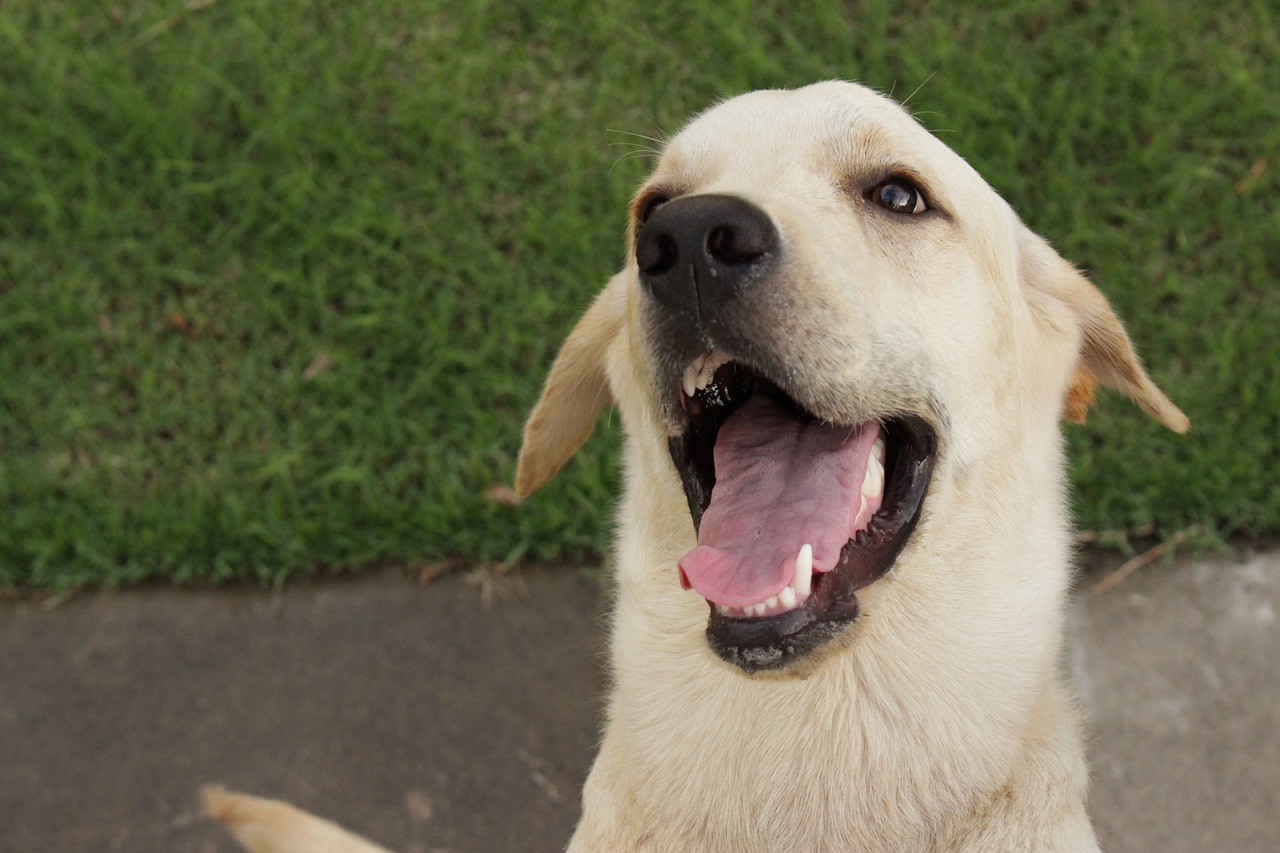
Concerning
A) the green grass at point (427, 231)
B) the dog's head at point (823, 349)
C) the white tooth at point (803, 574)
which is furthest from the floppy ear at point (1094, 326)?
the green grass at point (427, 231)

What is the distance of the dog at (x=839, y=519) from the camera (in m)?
1.73

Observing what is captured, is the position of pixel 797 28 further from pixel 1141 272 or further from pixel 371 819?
pixel 371 819

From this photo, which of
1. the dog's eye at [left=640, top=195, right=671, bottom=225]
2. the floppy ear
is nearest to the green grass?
the floppy ear

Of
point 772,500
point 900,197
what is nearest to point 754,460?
point 772,500

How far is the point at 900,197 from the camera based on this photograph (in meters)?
2.02

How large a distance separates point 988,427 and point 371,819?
225 cm

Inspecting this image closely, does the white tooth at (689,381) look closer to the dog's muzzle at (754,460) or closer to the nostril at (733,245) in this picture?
the dog's muzzle at (754,460)

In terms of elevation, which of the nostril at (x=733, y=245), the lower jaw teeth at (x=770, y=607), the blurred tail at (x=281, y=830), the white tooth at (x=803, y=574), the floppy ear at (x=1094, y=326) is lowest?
the blurred tail at (x=281, y=830)

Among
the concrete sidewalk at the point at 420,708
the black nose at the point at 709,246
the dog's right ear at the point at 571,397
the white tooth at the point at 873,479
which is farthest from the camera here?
the concrete sidewalk at the point at 420,708

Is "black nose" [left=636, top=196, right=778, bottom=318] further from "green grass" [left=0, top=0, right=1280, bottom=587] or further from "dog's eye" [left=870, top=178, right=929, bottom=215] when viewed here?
"green grass" [left=0, top=0, right=1280, bottom=587]

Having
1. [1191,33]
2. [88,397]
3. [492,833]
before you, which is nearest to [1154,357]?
[1191,33]

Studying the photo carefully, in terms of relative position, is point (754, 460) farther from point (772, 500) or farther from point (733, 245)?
point (733, 245)

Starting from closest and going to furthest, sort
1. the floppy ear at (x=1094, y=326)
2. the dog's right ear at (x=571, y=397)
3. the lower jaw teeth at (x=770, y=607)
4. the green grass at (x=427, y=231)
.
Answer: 1. the lower jaw teeth at (x=770, y=607)
2. the floppy ear at (x=1094, y=326)
3. the dog's right ear at (x=571, y=397)
4. the green grass at (x=427, y=231)

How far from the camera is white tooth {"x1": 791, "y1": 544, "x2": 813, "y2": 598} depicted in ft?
5.72
